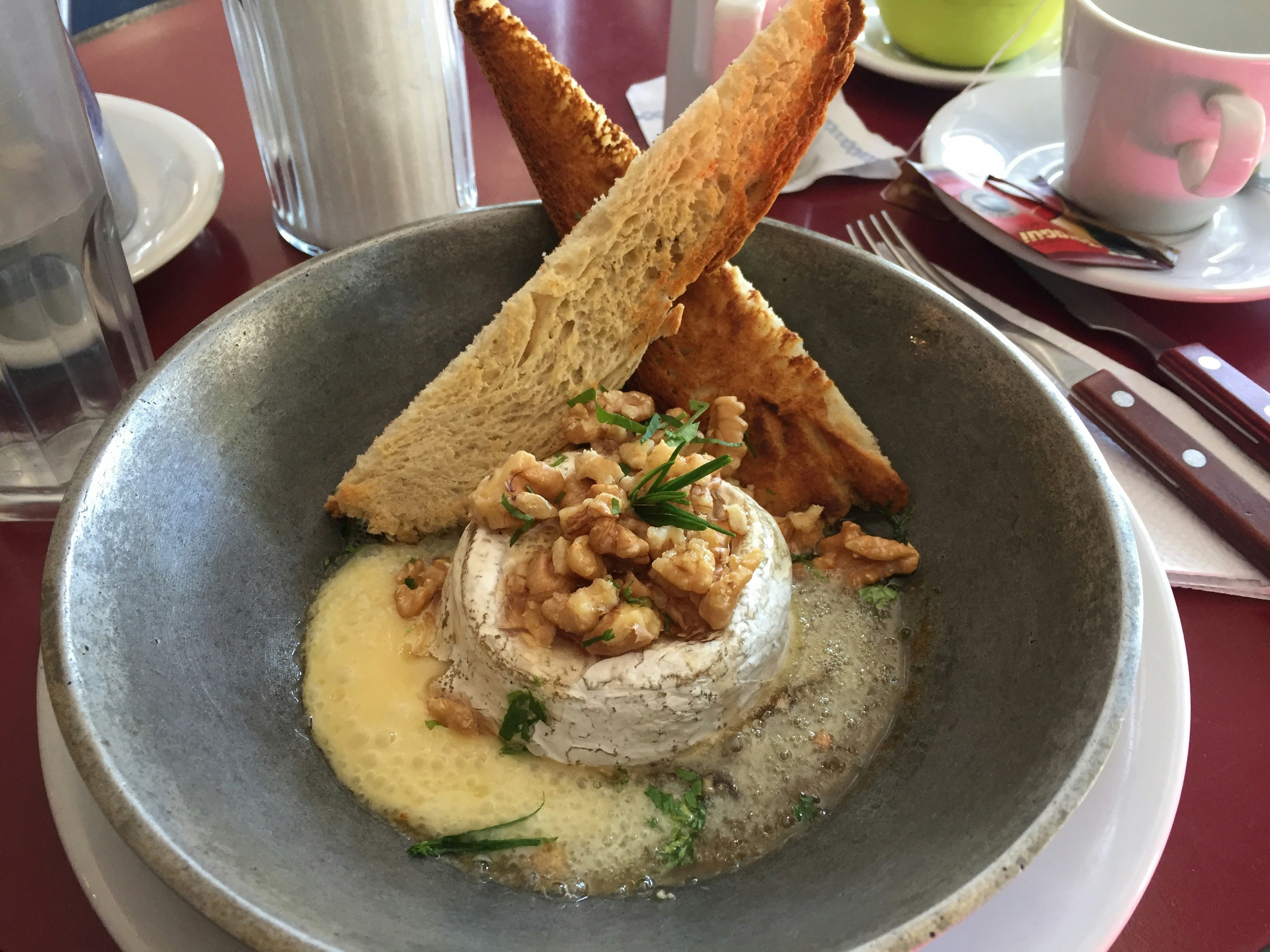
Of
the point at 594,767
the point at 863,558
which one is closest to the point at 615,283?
the point at 863,558

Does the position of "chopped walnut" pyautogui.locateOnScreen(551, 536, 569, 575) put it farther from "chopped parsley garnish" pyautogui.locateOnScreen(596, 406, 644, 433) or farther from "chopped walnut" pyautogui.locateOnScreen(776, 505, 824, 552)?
"chopped walnut" pyautogui.locateOnScreen(776, 505, 824, 552)

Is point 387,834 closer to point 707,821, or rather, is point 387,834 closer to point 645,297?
point 707,821

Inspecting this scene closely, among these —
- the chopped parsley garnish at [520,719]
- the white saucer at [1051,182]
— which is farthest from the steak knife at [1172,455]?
the chopped parsley garnish at [520,719]

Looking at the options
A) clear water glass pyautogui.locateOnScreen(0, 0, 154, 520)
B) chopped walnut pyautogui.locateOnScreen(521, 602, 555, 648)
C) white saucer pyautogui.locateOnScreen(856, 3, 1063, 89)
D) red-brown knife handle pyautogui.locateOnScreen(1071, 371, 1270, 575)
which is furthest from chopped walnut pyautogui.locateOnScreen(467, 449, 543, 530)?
white saucer pyautogui.locateOnScreen(856, 3, 1063, 89)

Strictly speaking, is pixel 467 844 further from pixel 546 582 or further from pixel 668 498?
pixel 668 498

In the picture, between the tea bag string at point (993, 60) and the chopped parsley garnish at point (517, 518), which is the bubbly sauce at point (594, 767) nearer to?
the chopped parsley garnish at point (517, 518)

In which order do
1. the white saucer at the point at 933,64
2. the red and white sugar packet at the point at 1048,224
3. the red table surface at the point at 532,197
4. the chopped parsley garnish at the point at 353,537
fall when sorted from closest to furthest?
the red table surface at the point at 532,197, the chopped parsley garnish at the point at 353,537, the red and white sugar packet at the point at 1048,224, the white saucer at the point at 933,64
